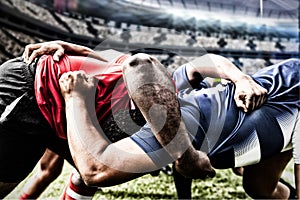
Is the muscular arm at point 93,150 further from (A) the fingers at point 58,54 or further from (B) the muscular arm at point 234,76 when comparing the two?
(B) the muscular arm at point 234,76

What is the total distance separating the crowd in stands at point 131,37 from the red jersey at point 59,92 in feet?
2.10

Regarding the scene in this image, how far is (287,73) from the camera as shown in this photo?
33.6 inches

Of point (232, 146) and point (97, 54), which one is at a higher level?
point (97, 54)

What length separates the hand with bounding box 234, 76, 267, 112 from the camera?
0.75 m

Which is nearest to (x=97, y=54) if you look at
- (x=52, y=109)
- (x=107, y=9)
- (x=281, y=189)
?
(x=52, y=109)

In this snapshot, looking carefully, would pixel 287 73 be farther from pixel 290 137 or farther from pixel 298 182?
pixel 298 182

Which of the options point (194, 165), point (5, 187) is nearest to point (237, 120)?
point (194, 165)

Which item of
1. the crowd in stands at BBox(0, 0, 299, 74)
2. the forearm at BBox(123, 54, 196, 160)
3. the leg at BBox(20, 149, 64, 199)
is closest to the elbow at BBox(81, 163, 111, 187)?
the forearm at BBox(123, 54, 196, 160)

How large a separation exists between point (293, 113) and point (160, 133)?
36 cm

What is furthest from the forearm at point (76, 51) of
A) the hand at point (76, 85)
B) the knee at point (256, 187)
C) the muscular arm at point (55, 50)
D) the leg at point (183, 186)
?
the knee at point (256, 187)

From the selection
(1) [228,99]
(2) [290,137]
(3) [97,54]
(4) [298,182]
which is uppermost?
(3) [97,54]

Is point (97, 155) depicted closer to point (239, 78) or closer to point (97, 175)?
point (97, 175)

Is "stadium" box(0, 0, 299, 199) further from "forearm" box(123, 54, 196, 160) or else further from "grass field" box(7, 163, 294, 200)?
"forearm" box(123, 54, 196, 160)

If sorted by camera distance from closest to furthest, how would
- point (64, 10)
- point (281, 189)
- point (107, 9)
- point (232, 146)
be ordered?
point (232, 146) < point (281, 189) < point (107, 9) < point (64, 10)
